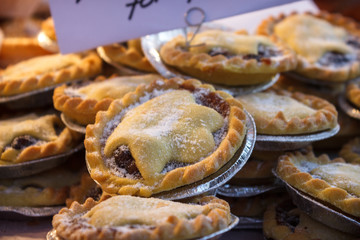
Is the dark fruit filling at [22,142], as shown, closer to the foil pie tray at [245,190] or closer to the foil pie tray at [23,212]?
the foil pie tray at [23,212]

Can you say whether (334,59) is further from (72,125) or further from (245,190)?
(72,125)

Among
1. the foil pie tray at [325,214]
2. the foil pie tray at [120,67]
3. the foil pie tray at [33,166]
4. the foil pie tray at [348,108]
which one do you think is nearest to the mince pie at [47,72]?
the foil pie tray at [120,67]

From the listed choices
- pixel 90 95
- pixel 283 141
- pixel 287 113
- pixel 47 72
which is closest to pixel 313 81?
pixel 287 113

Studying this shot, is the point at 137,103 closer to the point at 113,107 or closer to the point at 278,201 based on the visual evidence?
the point at 113,107

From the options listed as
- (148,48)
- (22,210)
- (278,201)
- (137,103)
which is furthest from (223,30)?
(22,210)

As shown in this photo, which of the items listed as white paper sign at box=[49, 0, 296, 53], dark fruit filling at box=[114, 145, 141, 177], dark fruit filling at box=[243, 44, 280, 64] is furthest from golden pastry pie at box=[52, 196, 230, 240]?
white paper sign at box=[49, 0, 296, 53]

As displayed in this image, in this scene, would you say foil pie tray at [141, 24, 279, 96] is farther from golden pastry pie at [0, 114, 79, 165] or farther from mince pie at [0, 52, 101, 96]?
golden pastry pie at [0, 114, 79, 165]
